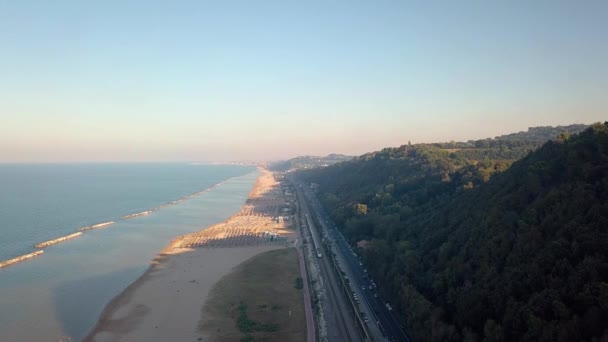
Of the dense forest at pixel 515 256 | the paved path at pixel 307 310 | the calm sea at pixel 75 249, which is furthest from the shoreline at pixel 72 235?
the dense forest at pixel 515 256

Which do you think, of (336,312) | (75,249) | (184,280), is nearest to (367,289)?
(336,312)

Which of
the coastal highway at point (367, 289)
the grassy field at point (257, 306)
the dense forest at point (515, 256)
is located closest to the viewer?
the dense forest at point (515, 256)

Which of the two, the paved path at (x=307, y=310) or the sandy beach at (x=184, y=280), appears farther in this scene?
the sandy beach at (x=184, y=280)

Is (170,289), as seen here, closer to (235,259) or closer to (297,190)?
(235,259)

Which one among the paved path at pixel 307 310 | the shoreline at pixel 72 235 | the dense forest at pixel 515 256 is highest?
the dense forest at pixel 515 256

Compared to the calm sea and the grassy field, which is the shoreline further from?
the grassy field

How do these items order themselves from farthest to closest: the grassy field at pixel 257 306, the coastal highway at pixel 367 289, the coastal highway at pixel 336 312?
the grassy field at pixel 257 306
the coastal highway at pixel 336 312
the coastal highway at pixel 367 289

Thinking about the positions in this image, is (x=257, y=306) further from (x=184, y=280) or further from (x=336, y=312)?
(x=184, y=280)

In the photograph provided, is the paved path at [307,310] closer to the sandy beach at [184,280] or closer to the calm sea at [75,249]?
the sandy beach at [184,280]
